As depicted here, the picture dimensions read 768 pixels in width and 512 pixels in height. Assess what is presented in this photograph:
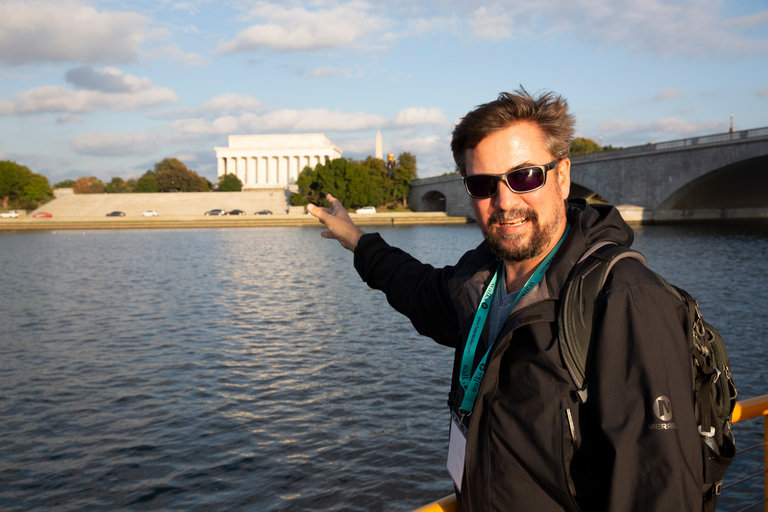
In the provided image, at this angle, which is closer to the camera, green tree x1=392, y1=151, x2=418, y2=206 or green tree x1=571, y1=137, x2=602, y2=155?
green tree x1=392, y1=151, x2=418, y2=206

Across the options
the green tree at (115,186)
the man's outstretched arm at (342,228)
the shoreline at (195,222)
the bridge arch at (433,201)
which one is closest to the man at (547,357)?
the man's outstretched arm at (342,228)

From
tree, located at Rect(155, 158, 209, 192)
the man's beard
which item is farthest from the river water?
tree, located at Rect(155, 158, 209, 192)

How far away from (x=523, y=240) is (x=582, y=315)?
0.47 m

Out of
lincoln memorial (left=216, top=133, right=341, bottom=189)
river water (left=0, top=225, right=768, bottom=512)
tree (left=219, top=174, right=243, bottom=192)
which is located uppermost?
lincoln memorial (left=216, top=133, right=341, bottom=189)

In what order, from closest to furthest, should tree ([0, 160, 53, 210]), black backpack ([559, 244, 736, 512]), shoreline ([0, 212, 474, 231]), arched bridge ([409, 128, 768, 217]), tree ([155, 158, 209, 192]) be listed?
1. black backpack ([559, 244, 736, 512])
2. arched bridge ([409, 128, 768, 217])
3. shoreline ([0, 212, 474, 231])
4. tree ([0, 160, 53, 210])
5. tree ([155, 158, 209, 192])

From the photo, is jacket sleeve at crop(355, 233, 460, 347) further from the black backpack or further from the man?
the black backpack

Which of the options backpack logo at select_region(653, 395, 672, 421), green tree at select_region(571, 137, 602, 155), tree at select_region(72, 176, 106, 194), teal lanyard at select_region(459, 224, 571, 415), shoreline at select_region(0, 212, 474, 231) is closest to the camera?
backpack logo at select_region(653, 395, 672, 421)

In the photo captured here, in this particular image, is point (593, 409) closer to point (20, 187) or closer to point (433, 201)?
point (433, 201)

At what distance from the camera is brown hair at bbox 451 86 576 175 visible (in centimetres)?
200

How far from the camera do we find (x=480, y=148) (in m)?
2.13

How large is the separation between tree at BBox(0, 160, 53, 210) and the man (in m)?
94.7

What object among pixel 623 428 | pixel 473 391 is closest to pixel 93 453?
pixel 473 391

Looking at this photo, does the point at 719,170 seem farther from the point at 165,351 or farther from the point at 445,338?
the point at 445,338

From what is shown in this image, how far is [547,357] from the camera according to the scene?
1728mm
